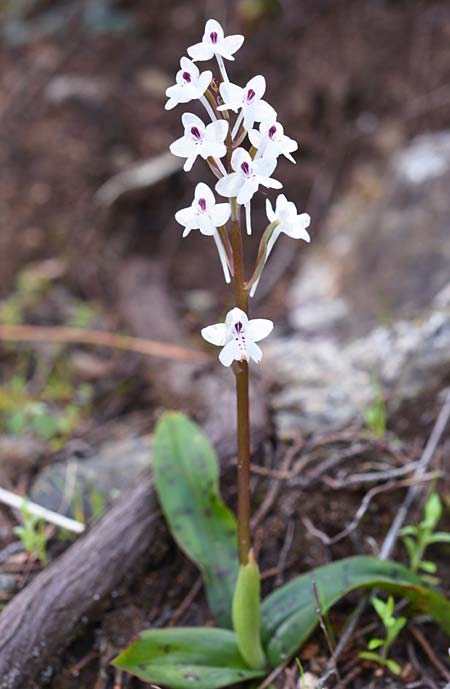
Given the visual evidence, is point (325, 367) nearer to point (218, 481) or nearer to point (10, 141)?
point (218, 481)

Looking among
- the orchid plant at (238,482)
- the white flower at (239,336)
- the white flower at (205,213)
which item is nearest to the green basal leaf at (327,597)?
the orchid plant at (238,482)

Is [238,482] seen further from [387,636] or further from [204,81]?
[204,81]

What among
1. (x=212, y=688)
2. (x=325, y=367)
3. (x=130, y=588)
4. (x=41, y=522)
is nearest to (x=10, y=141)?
(x=325, y=367)

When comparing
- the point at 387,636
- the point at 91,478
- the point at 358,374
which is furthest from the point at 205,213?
the point at 358,374

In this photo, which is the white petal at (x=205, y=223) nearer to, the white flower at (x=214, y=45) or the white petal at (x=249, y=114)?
the white petal at (x=249, y=114)

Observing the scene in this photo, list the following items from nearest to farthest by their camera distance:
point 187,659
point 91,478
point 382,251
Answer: point 187,659 → point 91,478 → point 382,251

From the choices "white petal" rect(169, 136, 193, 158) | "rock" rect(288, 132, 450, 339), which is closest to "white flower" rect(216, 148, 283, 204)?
"white petal" rect(169, 136, 193, 158)
